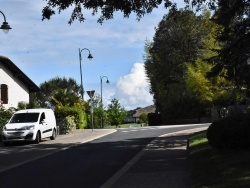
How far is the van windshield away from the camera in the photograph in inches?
888

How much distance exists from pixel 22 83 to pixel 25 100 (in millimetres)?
1538

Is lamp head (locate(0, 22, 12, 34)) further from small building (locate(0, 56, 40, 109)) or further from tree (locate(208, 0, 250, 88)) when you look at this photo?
small building (locate(0, 56, 40, 109))

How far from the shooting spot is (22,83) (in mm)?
39219

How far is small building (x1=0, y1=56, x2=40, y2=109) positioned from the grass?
89.2 ft

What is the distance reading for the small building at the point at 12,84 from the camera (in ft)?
119

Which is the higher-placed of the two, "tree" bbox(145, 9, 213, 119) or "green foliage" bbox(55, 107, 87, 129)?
"tree" bbox(145, 9, 213, 119)

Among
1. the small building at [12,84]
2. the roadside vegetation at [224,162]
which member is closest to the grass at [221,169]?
the roadside vegetation at [224,162]

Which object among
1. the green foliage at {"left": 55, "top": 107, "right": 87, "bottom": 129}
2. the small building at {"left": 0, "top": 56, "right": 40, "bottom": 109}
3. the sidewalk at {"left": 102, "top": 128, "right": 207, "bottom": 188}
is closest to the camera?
the sidewalk at {"left": 102, "top": 128, "right": 207, "bottom": 188}

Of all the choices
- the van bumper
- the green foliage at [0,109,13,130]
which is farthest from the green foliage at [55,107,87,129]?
the van bumper

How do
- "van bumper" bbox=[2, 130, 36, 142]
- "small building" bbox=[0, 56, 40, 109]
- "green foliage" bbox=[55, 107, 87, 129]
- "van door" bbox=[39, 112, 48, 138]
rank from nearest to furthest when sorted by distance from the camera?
"van bumper" bbox=[2, 130, 36, 142] → "van door" bbox=[39, 112, 48, 138] → "green foliage" bbox=[55, 107, 87, 129] → "small building" bbox=[0, 56, 40, 109]

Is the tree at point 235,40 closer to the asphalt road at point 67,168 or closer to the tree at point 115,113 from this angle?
the asphalt road at point 67,168

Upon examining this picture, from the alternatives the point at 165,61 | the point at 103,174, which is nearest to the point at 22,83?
the point at 165,61

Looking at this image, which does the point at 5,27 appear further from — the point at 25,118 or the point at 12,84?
the point at 12,84

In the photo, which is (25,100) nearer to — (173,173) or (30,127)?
(30,127)
